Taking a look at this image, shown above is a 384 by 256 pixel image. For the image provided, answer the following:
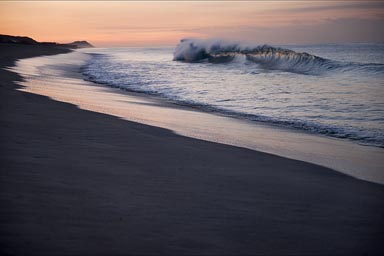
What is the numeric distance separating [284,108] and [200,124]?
3695mm

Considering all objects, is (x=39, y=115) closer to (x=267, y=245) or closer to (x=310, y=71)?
(x=267, y=245)

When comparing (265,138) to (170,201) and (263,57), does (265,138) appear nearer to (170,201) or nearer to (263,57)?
(170,201)

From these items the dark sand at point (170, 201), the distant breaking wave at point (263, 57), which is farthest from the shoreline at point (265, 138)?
the distant breaking wave at point (263, 57)

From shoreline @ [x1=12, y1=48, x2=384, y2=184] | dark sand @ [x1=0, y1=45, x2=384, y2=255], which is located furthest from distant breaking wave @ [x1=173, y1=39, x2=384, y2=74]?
dark sand @ [x1=0, y1=45, x2=384, y2=255]

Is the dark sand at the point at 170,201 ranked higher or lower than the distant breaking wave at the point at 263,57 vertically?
lower

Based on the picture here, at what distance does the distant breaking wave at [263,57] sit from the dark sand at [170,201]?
21.9 meters

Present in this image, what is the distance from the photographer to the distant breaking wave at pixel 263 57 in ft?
90.8

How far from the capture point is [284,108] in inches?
441

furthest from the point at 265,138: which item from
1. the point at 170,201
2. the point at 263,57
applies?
the point at 263,57

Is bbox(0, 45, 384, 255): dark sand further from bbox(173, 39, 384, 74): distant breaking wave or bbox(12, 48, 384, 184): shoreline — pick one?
bbox(173, 39, 384, 74): distant breaking wave

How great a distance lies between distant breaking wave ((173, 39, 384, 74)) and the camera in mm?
27678

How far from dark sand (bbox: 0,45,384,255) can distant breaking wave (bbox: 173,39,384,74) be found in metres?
21.9

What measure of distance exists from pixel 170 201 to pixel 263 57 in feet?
120

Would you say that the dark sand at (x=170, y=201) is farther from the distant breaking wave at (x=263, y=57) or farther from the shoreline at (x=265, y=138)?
the distant breaking wave at (x=263, y=57)
